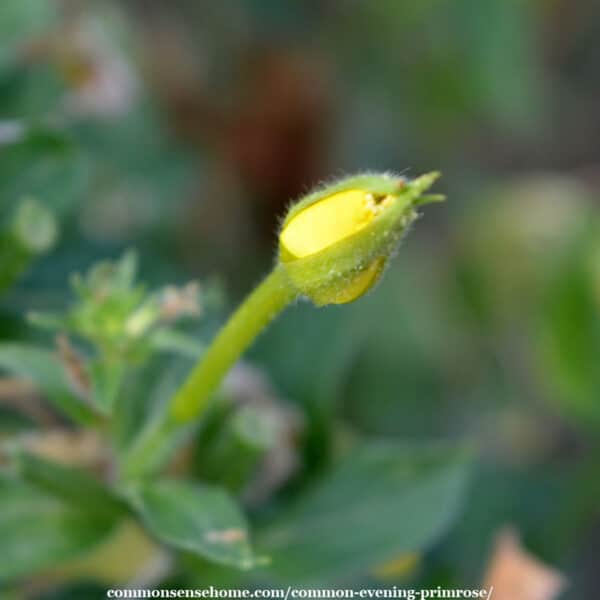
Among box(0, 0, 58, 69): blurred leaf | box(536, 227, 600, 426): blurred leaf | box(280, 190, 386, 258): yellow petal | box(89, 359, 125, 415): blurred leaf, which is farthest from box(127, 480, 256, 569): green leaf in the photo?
box(536, 227, 600, 426): blurred leaf

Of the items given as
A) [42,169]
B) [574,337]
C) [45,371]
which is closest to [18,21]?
[42,169]

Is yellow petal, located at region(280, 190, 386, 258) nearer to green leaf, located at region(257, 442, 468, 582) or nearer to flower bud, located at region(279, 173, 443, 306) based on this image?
flower bud, located at region(279, 173, 443, 306)

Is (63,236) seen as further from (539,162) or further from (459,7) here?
(539,162)

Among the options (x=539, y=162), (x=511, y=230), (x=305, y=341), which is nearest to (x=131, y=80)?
(x=305, y=341)

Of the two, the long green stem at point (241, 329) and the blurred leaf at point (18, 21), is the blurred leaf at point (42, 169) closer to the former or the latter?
the blurred leaf at point (18, 21)

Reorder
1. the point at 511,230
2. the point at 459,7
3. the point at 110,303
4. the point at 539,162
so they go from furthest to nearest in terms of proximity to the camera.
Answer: the point at 539,162
the point at 511,230
the point at 459,7
the point at 110,303

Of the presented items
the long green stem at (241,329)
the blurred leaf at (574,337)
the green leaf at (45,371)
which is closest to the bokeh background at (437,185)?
the blurred leaf at (574,337)
